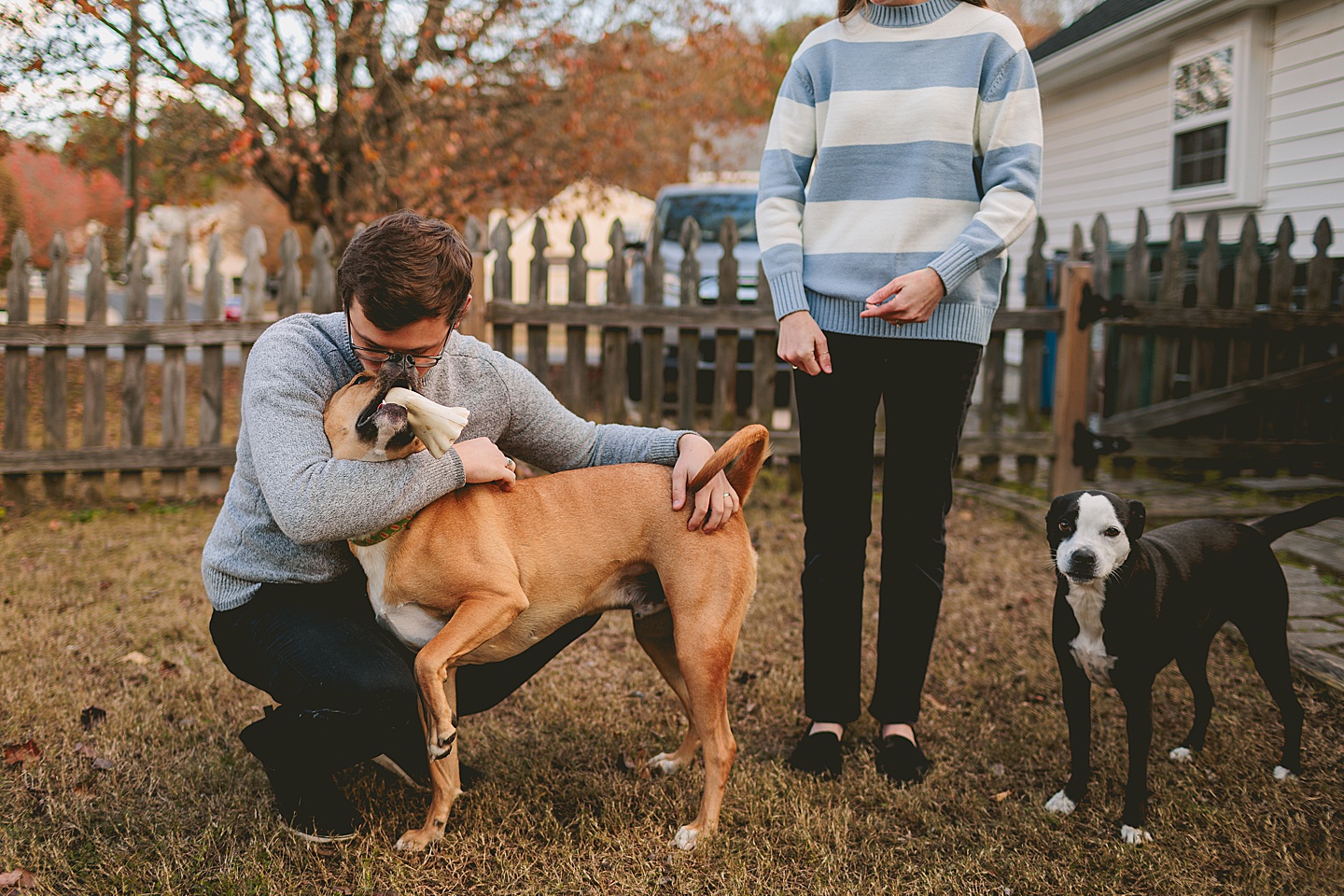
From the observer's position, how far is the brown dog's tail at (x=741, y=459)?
2.52m

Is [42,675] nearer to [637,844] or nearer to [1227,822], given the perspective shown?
[637,844]

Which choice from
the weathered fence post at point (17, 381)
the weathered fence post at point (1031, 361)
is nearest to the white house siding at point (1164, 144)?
the weathered fence post at point (1031, 361)

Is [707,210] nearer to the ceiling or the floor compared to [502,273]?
nearer to the ceiling

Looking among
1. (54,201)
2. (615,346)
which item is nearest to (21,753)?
(615,346)

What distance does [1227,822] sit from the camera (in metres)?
2.73

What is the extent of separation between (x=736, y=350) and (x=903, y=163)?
3.82 meters

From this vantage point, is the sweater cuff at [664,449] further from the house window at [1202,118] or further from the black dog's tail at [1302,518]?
the house window at [1202,118]

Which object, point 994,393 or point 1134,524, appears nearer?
point 1134,524

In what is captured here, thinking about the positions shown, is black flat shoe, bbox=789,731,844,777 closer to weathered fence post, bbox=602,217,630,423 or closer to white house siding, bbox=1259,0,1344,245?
weathered fence post, bbox=602,217,630,423

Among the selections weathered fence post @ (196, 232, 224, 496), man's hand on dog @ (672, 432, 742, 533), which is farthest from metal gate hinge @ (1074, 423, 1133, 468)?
weathered fence post @ (196, 232, 224, 496)

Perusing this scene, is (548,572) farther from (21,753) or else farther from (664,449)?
(21,753)

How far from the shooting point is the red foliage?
22.7 m

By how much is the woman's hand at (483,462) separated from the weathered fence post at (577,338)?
3.92m

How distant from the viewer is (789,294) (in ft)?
9.60
